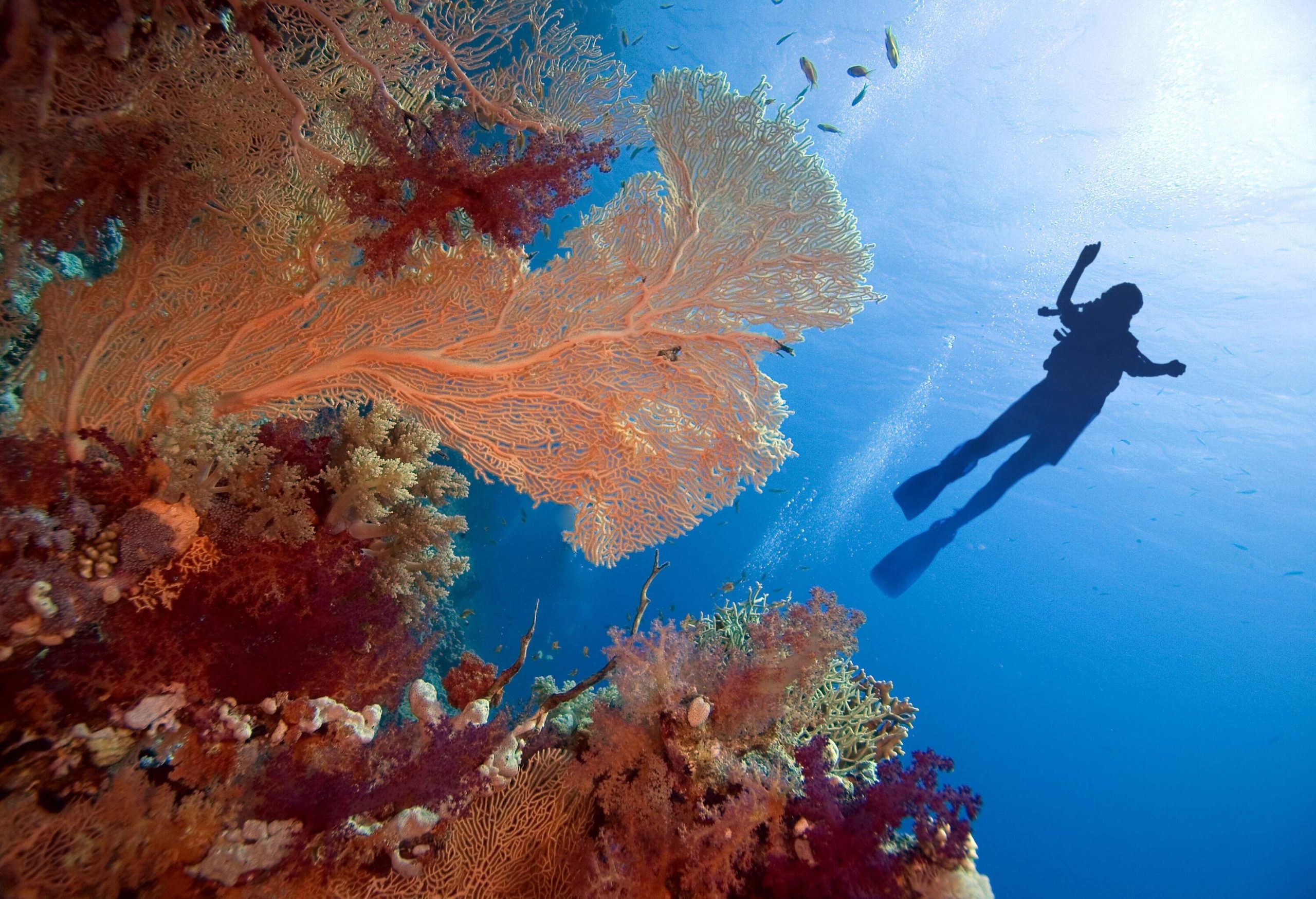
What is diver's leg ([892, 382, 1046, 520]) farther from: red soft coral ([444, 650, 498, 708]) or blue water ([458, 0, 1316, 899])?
blue water ([458, 0, 1316, 899])

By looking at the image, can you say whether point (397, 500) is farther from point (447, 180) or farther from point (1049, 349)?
point (1049, 349)

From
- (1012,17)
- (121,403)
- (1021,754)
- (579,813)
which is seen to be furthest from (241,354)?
(1021,754)

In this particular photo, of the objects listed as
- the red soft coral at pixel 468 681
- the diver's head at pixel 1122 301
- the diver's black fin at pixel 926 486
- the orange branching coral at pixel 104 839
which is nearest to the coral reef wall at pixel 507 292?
the red soft coral at pixel 468 681

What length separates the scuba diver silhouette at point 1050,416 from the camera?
388 inches

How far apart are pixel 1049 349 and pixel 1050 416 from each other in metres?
15.7

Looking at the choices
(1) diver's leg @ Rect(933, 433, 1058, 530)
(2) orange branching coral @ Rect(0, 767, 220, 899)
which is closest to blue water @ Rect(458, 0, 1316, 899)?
(1) diver's leg @ Rect(933, 433, 1058, 530)

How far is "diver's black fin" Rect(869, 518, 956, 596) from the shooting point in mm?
12453

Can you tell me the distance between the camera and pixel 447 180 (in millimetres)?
3346

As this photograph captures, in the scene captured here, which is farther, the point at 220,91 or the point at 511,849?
the point at 220,91

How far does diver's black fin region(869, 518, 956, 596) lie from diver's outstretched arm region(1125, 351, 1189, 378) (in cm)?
488

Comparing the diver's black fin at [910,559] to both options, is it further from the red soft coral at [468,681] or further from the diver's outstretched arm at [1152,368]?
the red soft coral at [468,681]

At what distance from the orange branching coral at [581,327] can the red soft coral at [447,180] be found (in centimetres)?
62

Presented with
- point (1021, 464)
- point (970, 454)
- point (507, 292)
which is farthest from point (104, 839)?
point (1021, 464)

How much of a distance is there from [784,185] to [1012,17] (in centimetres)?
2024
